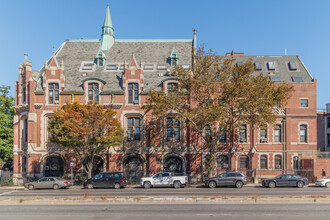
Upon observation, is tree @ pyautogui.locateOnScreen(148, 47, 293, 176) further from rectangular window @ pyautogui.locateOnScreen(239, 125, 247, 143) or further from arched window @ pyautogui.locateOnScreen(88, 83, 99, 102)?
arched window @ pyautogui.locateOnScreen(88, 83, 99, 102)

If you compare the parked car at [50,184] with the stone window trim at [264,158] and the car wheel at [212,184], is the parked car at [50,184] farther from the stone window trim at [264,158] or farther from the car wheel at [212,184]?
the stone window trim at [264,158]

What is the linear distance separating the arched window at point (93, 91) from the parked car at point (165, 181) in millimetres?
12882

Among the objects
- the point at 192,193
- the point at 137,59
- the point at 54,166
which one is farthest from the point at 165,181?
the point at 137,59

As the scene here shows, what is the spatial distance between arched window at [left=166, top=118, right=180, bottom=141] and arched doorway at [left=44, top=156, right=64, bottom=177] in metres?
13.3

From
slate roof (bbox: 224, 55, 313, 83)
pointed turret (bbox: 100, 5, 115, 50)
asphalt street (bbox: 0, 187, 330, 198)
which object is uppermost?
pointed turret (bbox: 100, 5, 115, 50)

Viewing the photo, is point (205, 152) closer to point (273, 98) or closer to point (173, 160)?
point (173, 160)

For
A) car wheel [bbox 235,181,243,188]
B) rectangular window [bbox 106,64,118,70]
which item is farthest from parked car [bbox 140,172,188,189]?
rectangular window [bbox 106,64,118,70]

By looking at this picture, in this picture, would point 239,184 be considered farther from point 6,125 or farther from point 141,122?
point 6,125

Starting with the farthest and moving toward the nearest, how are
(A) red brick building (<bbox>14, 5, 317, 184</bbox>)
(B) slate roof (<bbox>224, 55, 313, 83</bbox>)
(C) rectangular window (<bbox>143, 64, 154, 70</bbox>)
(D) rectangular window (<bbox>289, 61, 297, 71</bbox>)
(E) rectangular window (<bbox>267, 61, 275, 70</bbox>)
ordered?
(E) rectangular window (<bbox>267, 61, 275, 70</bbox>) → (D) rectangular window (<bbox>289, 61, 297, 71</bbox>) → (C) rectangular window (<bbox>143, 64, 154, 70</bbox>) → (B) slate roof (<bbox>224, 55, 313, 83</bbox>) → (A) red brick building (<bbox>14, 5, 317, 184</bbox>)

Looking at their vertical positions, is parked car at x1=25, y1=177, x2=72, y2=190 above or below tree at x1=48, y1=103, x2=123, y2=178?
below

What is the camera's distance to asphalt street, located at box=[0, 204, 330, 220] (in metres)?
14.1

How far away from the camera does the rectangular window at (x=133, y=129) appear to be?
118 ft

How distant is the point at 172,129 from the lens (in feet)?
118

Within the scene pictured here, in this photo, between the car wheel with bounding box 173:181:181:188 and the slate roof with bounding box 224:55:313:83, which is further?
the slate roof with bounding box 224:55:313:83
